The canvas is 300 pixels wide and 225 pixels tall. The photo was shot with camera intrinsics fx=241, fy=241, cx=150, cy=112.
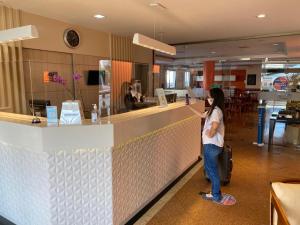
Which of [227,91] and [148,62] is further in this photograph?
[227,91]

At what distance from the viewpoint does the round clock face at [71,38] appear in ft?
16.9

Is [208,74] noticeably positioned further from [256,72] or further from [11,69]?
[11,69]

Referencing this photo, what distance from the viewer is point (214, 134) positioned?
305 centimetres

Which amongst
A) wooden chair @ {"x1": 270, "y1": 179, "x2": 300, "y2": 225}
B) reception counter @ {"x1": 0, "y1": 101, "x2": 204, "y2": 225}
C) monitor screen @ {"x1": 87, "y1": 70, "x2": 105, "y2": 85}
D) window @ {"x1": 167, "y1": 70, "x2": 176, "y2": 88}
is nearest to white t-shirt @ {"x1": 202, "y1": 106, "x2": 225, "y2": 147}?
reception counter @ {"x1": 0, "y1": 101, "x2": 204, "y2": 225}

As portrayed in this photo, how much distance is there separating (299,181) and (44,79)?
13.5 ft

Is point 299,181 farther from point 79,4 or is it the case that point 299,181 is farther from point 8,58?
point 8,58

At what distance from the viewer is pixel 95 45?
5961mm

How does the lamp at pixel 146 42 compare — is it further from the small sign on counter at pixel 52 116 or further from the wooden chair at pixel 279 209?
the wooden chair at pixel 279 209

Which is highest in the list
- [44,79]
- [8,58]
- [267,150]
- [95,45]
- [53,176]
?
[95,45]

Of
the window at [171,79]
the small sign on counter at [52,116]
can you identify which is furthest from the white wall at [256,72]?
the small sign on counter at [52,116]

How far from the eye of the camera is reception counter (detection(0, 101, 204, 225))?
2.21 meters

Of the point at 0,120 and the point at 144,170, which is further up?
the point at 0,120

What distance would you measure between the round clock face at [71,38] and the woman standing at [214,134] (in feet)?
11.5

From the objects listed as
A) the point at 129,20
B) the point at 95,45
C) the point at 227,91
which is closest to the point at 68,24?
the point at 95,45
